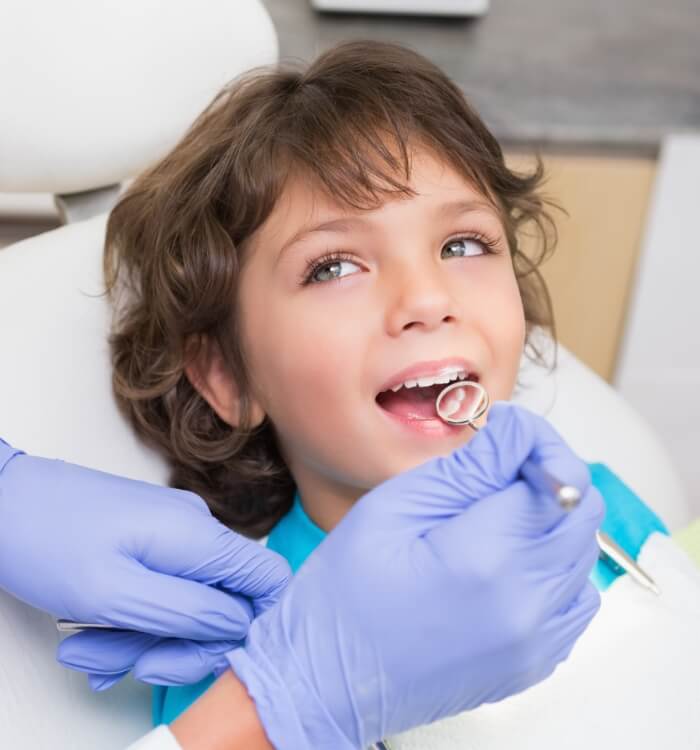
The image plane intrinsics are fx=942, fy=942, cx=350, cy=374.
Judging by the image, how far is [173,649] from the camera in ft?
2.98

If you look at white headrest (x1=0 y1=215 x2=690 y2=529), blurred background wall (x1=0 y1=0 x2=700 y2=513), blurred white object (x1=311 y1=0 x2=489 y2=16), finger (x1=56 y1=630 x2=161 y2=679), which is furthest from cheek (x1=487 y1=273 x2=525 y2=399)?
blurred white object (x1=311 y1=0 x2=489 y2=16)

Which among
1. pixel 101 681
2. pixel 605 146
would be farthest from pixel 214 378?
pixel 605 146

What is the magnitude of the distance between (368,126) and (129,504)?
47 centimetres

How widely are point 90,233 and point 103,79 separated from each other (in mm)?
191

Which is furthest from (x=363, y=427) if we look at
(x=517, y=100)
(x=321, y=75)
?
(x=517, y=100)

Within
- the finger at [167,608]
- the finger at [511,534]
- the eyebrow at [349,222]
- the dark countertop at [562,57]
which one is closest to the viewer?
the finger at [511,534]

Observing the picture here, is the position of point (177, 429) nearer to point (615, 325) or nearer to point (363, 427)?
point (363, 427)

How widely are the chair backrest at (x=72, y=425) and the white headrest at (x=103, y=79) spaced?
0.09m

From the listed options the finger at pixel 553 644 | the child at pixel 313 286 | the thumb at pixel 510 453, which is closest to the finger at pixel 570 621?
the finger at pixel 553 644

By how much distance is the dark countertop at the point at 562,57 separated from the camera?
1.67 m

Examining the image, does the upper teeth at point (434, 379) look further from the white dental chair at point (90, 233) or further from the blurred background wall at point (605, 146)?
the blurred background wall at point (605, 146)

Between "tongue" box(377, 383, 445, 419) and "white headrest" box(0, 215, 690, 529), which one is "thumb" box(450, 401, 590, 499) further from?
"white headrest" box(0, 215, 690, 529)

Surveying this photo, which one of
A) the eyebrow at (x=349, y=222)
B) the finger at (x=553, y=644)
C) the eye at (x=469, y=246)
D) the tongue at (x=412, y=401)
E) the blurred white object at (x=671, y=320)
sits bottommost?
the blurred white object at (x=671, y=320)

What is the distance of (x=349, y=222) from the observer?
0.96m
